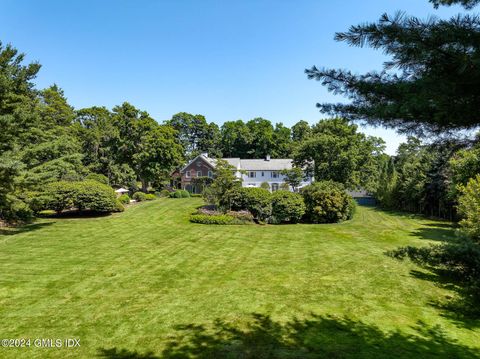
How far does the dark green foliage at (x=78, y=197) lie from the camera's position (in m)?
23.5

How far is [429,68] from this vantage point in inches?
117

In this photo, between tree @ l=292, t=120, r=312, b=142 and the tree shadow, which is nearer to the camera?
the tree shadow

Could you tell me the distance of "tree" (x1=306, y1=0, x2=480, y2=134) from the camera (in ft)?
8.80

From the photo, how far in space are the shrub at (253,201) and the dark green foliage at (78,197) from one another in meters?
10.7

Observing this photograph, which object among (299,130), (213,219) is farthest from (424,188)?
(299,130)

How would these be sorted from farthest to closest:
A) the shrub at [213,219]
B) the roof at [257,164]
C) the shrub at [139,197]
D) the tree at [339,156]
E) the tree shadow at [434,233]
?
the roof at [257,164]
the shrub at [139,197]
the tree at [339,156]
the shrub at [213,219]
the tree shadow at [434,233]

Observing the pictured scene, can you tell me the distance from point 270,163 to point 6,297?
140 ft

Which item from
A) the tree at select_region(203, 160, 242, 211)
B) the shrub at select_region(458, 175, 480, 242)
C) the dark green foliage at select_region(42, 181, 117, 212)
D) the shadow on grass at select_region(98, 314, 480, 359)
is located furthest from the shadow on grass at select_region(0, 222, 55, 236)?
the shrub at select_region(458, 175, 480, 242)

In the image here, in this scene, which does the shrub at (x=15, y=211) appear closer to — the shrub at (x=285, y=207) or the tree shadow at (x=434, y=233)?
the shrub at (x=285, y=207)

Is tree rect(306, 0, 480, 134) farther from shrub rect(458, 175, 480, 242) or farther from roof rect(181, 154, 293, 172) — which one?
roof rect(181, 154, 293, 172)

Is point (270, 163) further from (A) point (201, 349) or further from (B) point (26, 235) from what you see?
(A) point (201, 349)

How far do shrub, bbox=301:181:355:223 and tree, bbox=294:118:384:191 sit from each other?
826 cm

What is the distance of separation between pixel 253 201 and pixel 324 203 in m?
6.20

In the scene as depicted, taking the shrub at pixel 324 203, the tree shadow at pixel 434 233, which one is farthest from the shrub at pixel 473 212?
the shrub at pixel 324 203
